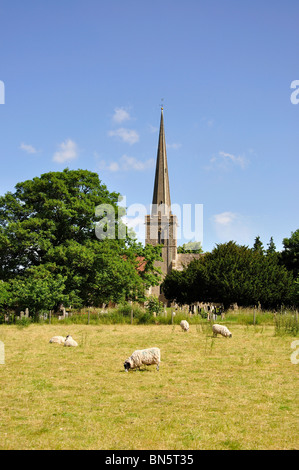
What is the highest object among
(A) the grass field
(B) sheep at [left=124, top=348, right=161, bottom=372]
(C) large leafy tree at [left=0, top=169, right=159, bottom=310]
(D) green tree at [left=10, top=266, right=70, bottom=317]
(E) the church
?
(E) the church

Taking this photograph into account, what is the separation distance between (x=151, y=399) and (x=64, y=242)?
79.8ft

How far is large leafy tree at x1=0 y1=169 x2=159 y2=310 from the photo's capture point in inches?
1192

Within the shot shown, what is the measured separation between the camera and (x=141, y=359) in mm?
12195

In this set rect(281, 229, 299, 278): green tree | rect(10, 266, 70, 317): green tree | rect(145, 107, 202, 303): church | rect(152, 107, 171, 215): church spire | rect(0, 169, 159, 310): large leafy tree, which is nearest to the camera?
rect(10, 266, 70, 317): green tree

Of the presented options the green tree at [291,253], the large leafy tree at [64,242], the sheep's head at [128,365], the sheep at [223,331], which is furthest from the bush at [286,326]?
the green tree at [291,253]

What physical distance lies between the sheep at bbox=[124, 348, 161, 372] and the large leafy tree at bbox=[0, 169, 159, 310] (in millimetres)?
17422

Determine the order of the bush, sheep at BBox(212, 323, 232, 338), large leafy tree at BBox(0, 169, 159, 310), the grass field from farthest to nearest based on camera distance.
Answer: large leafy tree at BBox(0, 169, 159, 310) < the bush < sheep at BBox(212, 323, 232, 338) < the grass field

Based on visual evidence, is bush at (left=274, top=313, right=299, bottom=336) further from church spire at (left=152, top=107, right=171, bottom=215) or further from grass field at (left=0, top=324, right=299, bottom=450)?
church spire at (left=152, top=107, right=171, bottom=215)

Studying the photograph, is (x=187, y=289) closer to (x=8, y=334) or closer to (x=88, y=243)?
(x=88, y=243)

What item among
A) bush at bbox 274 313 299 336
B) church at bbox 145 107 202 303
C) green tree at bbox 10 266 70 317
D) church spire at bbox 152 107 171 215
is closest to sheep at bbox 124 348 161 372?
bush at bbox 274 313 299 336

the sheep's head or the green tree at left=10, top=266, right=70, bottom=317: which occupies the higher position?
the green tree at left=10, top=266, right=70, bottom=317

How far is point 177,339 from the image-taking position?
19.7 metres

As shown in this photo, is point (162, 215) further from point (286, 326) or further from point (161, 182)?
point (286, 326)

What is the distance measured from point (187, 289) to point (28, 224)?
23.0m
